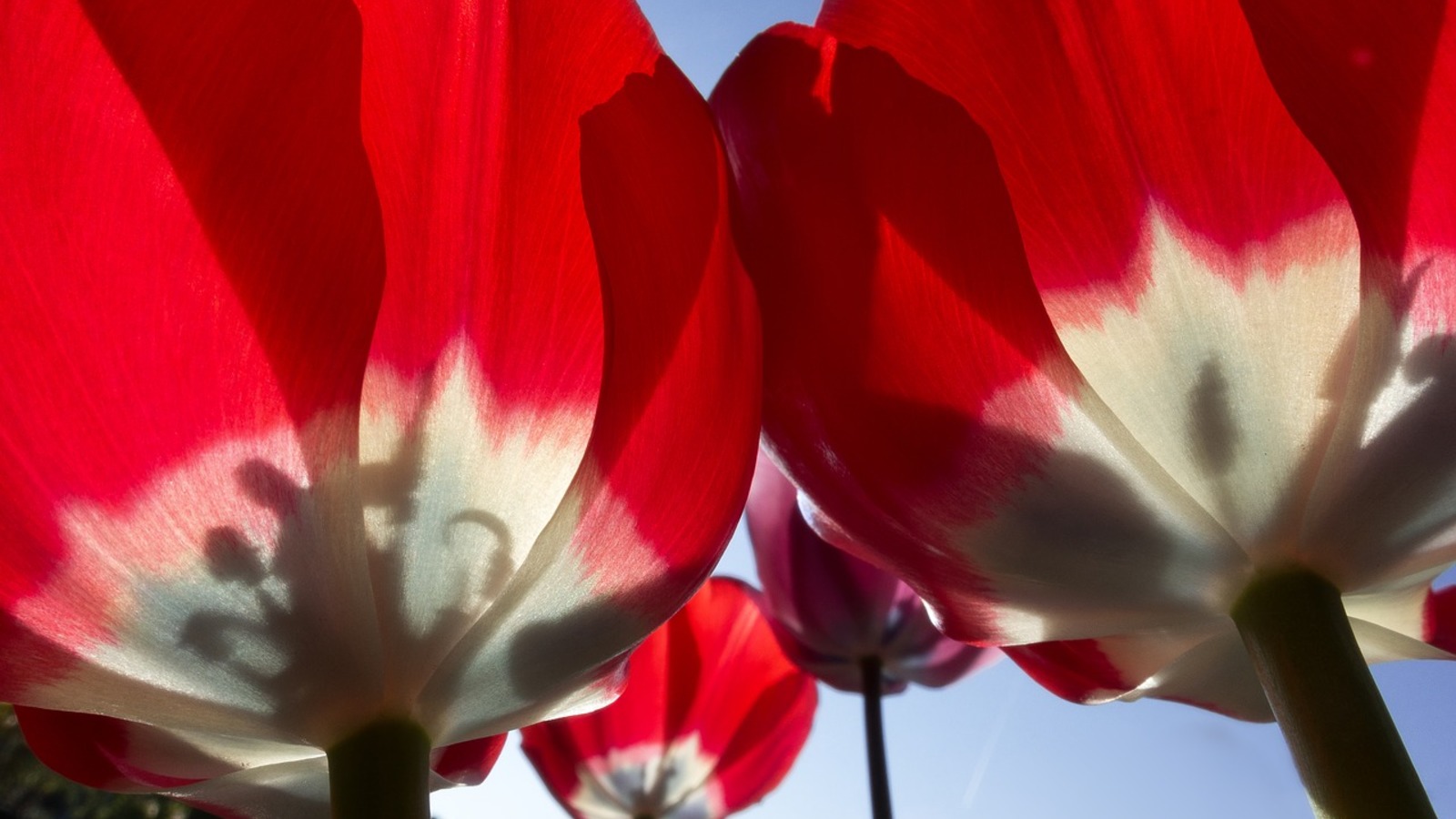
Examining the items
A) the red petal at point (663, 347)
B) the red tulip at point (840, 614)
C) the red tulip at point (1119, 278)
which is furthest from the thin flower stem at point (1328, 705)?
the red tulip at point (840, 614)

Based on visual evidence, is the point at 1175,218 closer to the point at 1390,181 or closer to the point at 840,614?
the point at 1390,181

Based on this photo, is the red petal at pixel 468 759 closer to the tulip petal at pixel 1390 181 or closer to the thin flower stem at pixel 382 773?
the thin flower stem at pixel 382 773

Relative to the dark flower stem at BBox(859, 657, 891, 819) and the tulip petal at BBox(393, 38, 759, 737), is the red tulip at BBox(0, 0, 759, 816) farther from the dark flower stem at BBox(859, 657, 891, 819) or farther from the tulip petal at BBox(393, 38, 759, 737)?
the dark flower stem at BBox(859, 657, 891, 819)

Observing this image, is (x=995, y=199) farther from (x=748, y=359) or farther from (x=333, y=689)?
(x=333, y=689)

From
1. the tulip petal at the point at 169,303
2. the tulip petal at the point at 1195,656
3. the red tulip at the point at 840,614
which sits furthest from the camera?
the red tulip at the point at 840,614

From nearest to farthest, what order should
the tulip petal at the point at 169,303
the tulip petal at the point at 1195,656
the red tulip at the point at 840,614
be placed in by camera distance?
the tulip petal at the point at 169,303
the tulip petal at the point at 1195,656
the red tulip at the point at 840,614

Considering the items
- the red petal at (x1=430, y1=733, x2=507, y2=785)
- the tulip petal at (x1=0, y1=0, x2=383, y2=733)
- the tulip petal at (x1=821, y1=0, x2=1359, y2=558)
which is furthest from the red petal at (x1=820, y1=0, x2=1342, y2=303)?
the red petal at (x1=430, y1=733, x2=507, y2=785)

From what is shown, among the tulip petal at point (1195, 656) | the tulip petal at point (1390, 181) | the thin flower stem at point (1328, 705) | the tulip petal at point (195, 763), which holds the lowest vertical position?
the thin flower stem at point (1328, 705)
